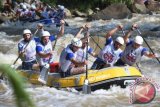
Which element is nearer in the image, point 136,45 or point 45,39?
point 136,45

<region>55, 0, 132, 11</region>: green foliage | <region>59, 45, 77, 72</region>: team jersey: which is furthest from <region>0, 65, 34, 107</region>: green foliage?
<region>55, 0, 132, 11</region>: green foliage

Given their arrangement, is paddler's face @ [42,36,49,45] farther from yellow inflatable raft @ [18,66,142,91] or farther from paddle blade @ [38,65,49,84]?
yellow inflatable raft @ [18,66,142,91]

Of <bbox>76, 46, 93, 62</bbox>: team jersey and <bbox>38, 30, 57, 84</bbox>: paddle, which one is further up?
<bbox>76, 46, 93, 62</bbox>: team jersey

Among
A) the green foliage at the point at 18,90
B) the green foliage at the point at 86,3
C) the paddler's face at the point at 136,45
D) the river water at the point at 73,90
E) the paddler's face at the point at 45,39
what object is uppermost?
the green foliage at the point at 86,3

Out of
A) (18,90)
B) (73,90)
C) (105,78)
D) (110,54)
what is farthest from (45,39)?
(18,90)

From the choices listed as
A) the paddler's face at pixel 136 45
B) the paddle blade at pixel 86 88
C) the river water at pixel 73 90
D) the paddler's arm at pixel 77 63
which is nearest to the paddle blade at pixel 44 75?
the river water at pixel 73 90

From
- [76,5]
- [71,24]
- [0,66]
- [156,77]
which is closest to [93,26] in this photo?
[71,24]

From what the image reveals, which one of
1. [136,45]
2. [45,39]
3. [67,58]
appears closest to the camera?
[67,58]

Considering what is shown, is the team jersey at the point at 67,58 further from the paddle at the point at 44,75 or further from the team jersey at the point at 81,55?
the paddle at the point at 44,75

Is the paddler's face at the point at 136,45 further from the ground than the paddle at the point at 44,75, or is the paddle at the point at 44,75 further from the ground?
the paddler's face at the point at 136,45

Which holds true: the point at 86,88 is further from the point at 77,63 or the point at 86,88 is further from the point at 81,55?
the point at 81,55

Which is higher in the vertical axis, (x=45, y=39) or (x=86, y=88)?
(x=45, y=39)

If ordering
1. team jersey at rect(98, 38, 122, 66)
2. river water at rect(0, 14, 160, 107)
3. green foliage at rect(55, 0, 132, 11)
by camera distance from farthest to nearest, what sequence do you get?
green foliage at rect(55, 0, 132, 11), team jersey at rect(98, 38, 122, 66), river water at rect(0, 14, 160, 107)

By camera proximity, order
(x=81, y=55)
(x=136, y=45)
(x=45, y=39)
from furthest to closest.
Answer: (x=45, y=39) < (x=81, y=55) < (x=136, y=45)
